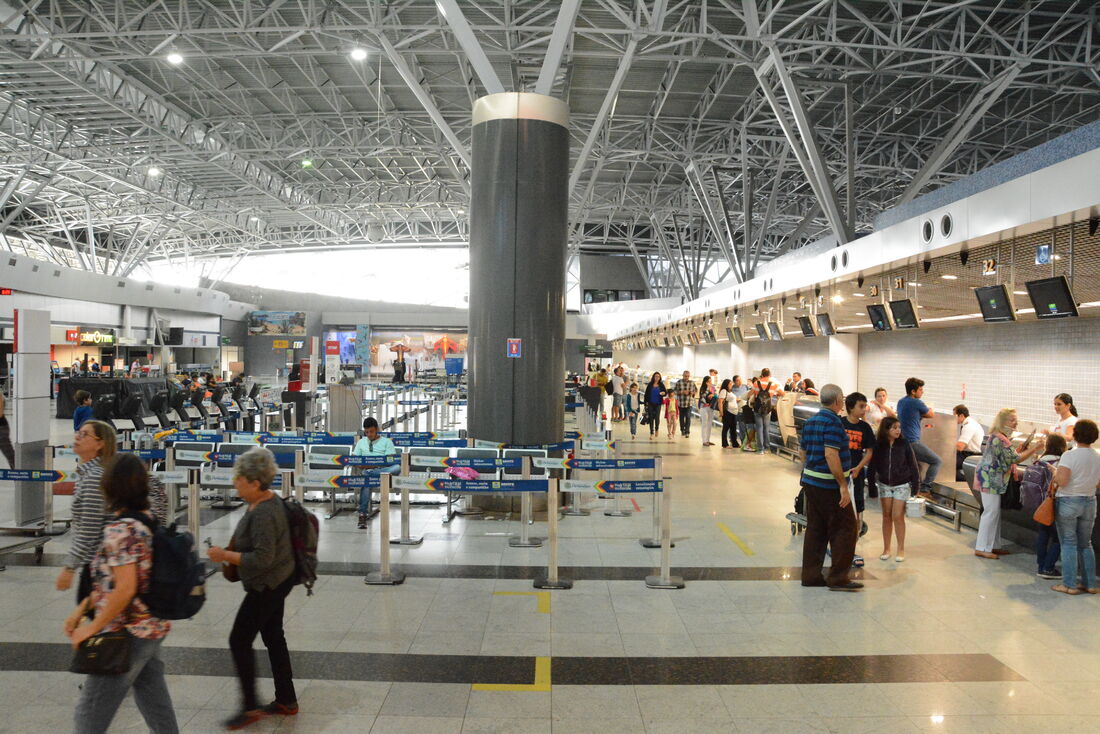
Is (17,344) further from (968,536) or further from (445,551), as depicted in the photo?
(968,536)

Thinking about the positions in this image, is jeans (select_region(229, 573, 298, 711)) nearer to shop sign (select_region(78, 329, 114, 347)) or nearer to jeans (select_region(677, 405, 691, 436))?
jeans (select_region(677, 405, 691, 436))

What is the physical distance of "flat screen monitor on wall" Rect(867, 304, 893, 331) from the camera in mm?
11945

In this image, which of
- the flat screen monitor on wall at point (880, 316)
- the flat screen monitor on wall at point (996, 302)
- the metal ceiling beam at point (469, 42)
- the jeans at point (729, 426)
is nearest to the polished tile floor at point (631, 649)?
the flat screen monitor on wall at point (996, 302)

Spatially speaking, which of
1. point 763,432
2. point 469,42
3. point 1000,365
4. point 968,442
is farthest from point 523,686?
point 763,432

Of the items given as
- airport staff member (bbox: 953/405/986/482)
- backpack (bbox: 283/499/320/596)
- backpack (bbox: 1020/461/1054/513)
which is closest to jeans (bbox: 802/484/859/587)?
backpack (bbox: 1020/461/1054/513)

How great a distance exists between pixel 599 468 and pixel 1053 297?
5098mm

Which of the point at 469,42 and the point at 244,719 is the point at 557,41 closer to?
the point at 469,42

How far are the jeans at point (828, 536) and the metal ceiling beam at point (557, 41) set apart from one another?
683cm

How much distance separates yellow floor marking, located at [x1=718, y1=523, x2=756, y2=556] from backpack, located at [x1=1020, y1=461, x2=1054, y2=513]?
265cm

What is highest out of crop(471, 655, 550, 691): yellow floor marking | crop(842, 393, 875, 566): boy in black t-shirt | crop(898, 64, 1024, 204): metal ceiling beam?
crop(898, 64, 1024, 204): metal ceiling beam

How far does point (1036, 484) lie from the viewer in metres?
6.75

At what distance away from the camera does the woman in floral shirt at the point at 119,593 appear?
2.91 metres

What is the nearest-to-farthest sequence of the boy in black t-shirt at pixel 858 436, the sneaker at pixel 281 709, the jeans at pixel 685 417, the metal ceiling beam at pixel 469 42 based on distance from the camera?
the sneaker at pixel 281 709 < the boy in black t-shirt at pixel 858 436 < the metal ceiling beam at pixel 469 42 < the jeans at pixel 685 417

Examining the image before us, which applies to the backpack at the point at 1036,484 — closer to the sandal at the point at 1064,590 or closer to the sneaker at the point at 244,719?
the sandal at the point at 1064,590
